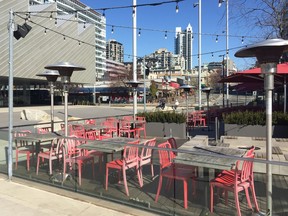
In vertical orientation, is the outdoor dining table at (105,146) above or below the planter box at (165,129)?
above

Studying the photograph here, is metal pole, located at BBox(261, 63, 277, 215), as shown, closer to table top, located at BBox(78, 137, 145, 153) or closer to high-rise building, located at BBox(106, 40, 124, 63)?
table top, located at BBox(78, 137, 145, 153)

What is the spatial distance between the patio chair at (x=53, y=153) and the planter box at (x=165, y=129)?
6754 millimetres

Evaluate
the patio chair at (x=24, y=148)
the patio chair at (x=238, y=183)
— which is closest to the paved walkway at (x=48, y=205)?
the patio chair at (x=24, y=148)

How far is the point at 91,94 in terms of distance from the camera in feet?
259

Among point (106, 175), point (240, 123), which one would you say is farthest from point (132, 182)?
point (240, 123)

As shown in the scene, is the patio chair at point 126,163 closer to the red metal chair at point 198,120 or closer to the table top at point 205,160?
the table top at point 205,160

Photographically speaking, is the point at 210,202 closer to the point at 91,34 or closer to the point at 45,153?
the point at 45,153

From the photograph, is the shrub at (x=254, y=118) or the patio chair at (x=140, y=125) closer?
the shrub at (x=254, y=118)

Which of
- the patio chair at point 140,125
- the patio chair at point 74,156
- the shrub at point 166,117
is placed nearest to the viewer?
the patio chair at point 74,156

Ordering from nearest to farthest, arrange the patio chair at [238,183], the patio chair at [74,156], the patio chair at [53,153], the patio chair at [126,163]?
the patio chair at [238,183] → the patio chair at [126,163] → the patio chair at [74,156] → the patio chair at [53,153]

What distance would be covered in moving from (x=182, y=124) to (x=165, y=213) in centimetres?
829

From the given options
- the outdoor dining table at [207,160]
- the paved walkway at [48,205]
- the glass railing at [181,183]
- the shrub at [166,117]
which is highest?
the shrub at [166,117]

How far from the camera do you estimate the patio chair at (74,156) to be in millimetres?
5966

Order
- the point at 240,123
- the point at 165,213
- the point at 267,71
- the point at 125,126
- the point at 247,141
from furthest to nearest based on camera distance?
Answer: the point at 125,126
the point at 240,123
the point at 247,141
the point at 165,213
the point at 267,71
